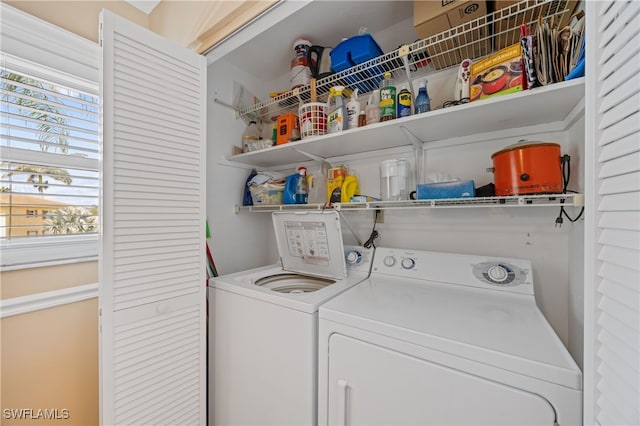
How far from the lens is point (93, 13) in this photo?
1814 millimetres

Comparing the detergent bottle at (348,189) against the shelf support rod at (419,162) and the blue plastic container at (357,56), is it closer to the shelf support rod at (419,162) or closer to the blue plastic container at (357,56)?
the shelf support rod at (419,162)

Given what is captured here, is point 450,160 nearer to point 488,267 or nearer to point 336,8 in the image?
point 488,267

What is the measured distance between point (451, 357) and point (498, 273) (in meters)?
0.74

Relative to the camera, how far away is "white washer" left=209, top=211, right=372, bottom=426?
124 centimetres

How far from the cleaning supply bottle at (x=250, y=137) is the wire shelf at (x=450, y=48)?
0.39 m

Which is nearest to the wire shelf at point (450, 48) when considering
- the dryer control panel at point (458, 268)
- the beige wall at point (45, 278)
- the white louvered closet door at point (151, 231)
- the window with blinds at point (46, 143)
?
the white louvered closet door at point (151, 231)

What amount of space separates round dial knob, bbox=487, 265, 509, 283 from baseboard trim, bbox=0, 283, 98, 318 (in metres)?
2.56

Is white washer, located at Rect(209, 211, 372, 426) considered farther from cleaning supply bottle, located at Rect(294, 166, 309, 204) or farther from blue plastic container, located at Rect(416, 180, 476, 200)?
blue plastic container, located at Rect(416, 180, 476, 200)

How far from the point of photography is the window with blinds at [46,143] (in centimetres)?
149

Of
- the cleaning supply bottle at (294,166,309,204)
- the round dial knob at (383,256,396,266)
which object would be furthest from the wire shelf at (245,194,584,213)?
the round dial knob at (383,256,396,266)

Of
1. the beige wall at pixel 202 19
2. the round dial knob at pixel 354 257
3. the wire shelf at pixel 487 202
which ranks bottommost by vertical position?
the round dial knob at pixel 354 257

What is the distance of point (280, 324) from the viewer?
1315 millimetres

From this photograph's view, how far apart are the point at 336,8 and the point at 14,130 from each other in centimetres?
219

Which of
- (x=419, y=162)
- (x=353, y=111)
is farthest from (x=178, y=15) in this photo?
(x=419, y=162)
